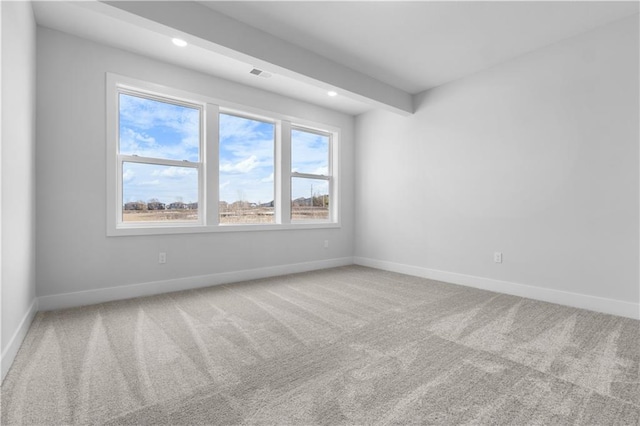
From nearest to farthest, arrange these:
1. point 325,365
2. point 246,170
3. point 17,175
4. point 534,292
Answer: point 325,365, point 17,175, point 534,292, point 246,170

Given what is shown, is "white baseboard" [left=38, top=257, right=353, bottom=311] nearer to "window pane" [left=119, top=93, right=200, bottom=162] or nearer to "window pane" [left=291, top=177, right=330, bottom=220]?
"window pane" [left=291, top=177, right=330, bottom=220]

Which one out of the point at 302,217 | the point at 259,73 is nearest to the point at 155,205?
the point at 259,73

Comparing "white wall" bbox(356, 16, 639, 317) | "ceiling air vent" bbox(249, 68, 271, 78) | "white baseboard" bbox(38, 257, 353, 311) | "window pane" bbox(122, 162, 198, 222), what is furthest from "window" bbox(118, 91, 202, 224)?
"white wall" bbox(356, 16, 639, 317)

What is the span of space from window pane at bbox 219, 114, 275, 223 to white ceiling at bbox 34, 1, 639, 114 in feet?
2.51

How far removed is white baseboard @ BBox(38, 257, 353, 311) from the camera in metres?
2.85

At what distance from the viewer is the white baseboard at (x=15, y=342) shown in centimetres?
167

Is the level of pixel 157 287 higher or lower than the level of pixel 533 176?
lower

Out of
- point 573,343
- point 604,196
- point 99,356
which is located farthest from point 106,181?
point 604,196

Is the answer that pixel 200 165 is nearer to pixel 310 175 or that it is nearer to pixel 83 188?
pixel 83 188

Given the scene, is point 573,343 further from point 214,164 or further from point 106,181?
point 106,181

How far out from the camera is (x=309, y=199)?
495 cm

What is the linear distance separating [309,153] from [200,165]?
5.94ft

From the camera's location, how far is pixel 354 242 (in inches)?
211

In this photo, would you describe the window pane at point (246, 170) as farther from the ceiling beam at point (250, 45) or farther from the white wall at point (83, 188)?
the ceiling beam at point (250, 45)
